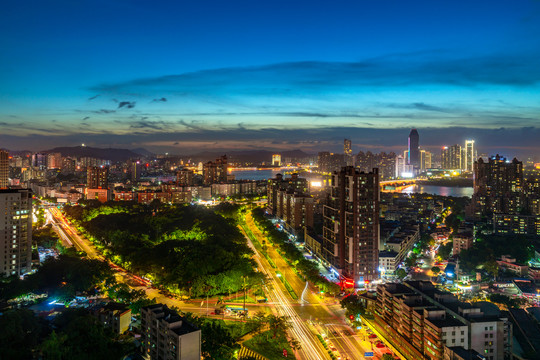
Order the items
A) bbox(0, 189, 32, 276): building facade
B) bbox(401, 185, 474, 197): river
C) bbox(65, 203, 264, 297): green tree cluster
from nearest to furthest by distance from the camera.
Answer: bbox(65, 203, 264, 297): green tree cluster, bbox(0, 189, 32, 276): building facade, bbox(401, 185, 474, 197): river

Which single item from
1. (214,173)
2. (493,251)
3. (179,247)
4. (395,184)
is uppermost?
(214,173)

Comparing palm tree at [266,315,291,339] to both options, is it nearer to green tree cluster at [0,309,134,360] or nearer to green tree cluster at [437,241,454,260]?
green tree cluster at [0,309,134,360]

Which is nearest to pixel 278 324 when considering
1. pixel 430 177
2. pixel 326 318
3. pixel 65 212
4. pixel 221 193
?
pixel 326 318

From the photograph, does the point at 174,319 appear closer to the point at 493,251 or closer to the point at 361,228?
the point at 361,228

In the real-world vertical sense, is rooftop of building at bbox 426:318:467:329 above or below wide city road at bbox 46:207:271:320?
A: above

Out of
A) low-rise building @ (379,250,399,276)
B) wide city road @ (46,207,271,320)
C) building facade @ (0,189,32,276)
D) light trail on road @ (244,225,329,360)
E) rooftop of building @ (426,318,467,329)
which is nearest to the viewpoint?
rooftop of building @ (426,318,467,329)

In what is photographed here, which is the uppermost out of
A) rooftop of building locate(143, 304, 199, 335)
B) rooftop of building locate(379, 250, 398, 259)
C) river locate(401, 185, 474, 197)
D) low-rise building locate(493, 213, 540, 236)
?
river locate(401, 185, 474, 197)

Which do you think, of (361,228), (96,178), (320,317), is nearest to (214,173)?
(96,178)

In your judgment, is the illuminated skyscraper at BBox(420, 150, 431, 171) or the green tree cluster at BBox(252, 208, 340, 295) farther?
the illuminated skyscraper at BBox(420, 150, 431, 171)

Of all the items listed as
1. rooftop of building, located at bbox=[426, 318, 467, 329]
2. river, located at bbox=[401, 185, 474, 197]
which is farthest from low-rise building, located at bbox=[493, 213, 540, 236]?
river, located at bbox=[401, 185, 474, 197]
